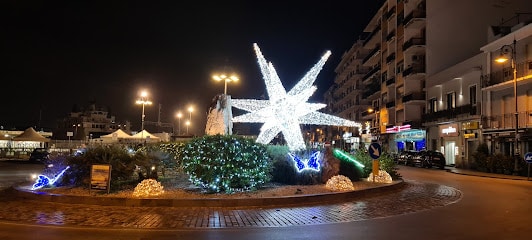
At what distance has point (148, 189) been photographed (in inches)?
543

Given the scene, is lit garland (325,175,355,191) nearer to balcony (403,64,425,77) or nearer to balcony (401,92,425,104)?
balcony (401,92,425,104)

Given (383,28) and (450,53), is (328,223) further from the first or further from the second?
(383,28)

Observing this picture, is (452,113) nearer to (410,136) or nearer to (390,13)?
(410,136)

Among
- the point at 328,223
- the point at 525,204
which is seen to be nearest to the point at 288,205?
the point at 328,223

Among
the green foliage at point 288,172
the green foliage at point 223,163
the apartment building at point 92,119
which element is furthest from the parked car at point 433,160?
the apartment building at point 92,119

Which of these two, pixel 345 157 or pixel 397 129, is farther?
pixel 397 129

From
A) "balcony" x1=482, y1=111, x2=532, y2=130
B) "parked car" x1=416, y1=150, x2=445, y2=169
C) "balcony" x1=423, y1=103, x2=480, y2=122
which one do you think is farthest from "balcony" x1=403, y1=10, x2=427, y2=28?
"balcony" x1=482, y1=111, x2=532, y2=130

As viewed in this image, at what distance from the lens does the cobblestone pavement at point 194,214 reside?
10562 mm

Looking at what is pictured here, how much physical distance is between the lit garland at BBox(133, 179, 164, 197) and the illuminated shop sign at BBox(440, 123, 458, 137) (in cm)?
3539

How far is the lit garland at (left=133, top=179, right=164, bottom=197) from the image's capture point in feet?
44.9

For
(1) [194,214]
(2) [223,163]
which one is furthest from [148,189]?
(1) [194,214]

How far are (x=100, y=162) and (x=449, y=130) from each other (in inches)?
1448

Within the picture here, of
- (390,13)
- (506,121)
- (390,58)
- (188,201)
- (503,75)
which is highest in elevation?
(390,13)

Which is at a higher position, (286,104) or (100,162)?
(286,104)
